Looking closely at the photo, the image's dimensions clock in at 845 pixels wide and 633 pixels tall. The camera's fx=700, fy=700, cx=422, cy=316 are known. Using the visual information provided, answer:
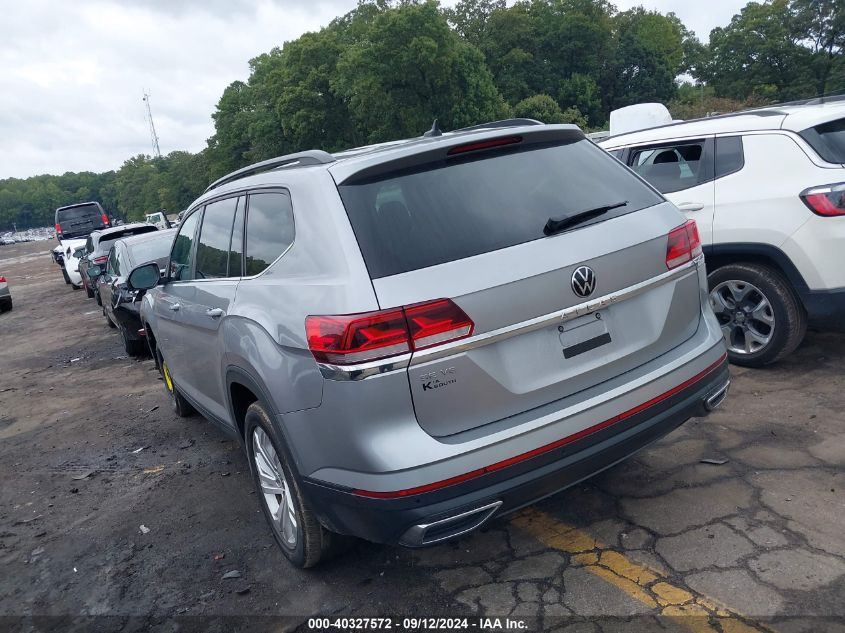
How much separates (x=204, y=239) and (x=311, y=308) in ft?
→ 6.58

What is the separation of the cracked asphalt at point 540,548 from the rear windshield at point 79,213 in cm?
2476

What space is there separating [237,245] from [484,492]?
197 cm

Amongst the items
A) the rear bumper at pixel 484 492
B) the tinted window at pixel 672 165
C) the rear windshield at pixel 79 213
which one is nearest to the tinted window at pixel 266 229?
the rear bumper at pixel 484 492

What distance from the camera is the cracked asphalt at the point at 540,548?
284 cm

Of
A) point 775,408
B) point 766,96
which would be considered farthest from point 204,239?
point 766,96

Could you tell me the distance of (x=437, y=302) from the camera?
2531mm

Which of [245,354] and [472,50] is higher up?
[472,50]

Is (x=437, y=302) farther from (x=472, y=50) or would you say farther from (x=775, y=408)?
(x=472, y=50)

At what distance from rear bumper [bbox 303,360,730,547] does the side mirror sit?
296 centimetres

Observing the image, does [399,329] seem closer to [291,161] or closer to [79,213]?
[291,161]

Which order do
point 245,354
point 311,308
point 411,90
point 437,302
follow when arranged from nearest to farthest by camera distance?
point 437,302
point 311,308
point 245,354
point 411,90

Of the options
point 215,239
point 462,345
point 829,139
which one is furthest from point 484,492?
point 829,139

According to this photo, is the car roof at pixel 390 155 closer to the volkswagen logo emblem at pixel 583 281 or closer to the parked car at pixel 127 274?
the volkswagen logo emblem at pixel 583 281

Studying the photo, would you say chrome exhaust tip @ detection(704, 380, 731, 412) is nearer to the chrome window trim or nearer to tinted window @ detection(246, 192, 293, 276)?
the chrome window trim
